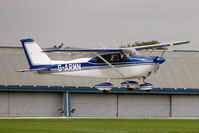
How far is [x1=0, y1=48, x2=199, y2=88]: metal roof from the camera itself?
54219 millimetres

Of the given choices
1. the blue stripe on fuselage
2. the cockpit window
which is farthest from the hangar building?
the cockpit window

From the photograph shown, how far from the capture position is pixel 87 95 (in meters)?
54.7

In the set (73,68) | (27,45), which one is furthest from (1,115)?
(73,68)

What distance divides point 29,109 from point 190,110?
1603 centimetres

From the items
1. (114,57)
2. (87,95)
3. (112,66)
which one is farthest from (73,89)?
(112,66)

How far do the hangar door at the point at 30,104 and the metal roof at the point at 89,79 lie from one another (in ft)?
3.38

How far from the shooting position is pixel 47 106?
53906mm

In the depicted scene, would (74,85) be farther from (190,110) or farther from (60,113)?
(190,110)

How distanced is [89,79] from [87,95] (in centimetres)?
163

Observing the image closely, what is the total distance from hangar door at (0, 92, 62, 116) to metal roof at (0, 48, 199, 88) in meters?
1.03
